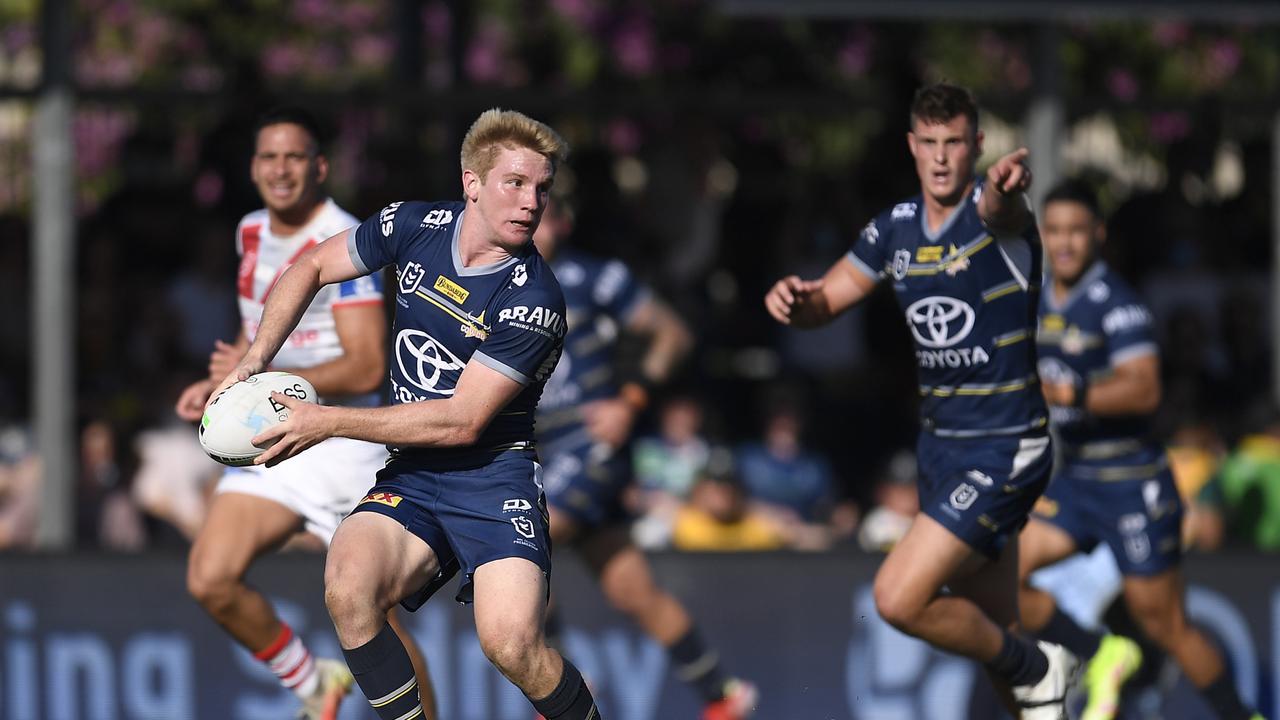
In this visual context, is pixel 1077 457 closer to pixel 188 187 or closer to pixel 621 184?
pixel 621 184

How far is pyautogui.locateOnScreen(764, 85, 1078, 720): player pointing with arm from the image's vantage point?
256 inches

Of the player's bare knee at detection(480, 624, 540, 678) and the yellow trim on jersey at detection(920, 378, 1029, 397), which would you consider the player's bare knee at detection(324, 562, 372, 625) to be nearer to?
the player's bare knee at detection(480, 624, 540, 678)

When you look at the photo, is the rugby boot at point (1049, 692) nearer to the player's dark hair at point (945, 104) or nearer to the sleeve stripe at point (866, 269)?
the sleeve stripe at point (866, 269)

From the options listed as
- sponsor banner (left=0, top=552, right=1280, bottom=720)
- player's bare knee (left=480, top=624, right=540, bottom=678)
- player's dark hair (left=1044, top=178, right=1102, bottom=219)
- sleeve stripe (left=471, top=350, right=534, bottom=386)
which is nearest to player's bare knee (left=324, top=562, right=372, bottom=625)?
player's bare knee (left=480, top=624, right=540, bottom=678)

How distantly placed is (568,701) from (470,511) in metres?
0.66

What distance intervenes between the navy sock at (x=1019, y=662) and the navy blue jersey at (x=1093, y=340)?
138cm

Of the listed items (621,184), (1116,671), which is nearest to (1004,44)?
(621,184)

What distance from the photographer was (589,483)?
8648mm

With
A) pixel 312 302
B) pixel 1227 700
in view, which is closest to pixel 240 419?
pixel 312 302

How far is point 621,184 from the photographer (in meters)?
12.0

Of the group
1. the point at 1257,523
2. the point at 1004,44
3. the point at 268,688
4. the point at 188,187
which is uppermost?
the point at 1004,44

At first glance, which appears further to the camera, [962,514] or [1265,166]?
[1265,166]

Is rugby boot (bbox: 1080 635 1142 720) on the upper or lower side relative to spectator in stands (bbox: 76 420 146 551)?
lower

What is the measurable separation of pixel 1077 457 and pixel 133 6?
9193 mm
